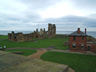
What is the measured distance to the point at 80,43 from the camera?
23.9 metres

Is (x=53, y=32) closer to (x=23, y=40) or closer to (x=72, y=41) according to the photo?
(x=23, y=40)

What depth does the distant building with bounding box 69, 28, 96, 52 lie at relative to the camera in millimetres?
22958

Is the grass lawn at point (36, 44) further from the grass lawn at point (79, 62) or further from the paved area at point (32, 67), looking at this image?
the paved area at point (32, 67)

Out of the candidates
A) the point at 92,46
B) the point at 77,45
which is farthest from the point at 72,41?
the point at 92,46

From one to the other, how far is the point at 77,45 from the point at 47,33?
37526mm

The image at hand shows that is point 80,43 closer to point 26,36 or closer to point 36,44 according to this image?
point 36,44

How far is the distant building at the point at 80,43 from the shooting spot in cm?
2296

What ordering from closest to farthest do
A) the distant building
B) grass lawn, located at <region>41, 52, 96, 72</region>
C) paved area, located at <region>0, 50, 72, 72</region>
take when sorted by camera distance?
1. paved area, located at <region>0, 50, 72, 72</region>
2. grass lawn, located at <region>41, 52, 96, 72</region>
3. the distant building

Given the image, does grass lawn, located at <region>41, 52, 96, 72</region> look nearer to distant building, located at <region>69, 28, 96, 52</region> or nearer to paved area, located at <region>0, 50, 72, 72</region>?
paved area, located at <region>0, 50, 72, 72</region>

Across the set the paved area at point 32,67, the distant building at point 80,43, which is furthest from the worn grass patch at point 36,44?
the paved area at point 32,67

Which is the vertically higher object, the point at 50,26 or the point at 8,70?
the point at 50,26

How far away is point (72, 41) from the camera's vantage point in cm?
2467

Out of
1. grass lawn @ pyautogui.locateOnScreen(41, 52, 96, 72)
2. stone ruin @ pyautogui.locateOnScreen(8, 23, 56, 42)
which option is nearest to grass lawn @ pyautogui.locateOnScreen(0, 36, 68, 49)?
stone ruin @ pyautogui.locateOnScreen(8, 23, 56, 42)

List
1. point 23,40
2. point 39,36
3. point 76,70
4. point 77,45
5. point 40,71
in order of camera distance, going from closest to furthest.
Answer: point 40,71 < point 76,70 < point 77,45 < point 23,40 < point 39,36
